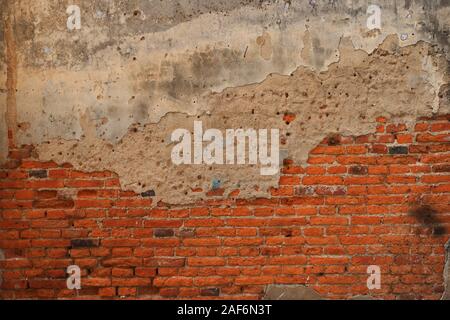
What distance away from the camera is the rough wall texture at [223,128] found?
3256 millimetres

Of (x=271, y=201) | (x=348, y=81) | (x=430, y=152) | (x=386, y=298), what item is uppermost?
(x=348, y=81)

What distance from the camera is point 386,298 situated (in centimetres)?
329

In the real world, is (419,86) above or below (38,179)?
above

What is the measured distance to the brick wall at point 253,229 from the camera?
3.27 metres

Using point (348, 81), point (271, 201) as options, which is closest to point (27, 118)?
point (271, 201)

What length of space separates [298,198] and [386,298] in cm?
87

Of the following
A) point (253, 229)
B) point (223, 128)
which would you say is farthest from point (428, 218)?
point (223, 128)

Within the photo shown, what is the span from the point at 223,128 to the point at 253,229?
691 millimetres

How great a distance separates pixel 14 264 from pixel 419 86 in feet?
9.51

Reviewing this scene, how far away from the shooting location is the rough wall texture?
3256 millimetres

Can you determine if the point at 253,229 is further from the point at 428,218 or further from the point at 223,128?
the point at 428,218

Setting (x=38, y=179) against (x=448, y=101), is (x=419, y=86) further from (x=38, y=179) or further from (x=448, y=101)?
(x=38, y=179)

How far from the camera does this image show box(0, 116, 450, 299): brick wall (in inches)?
129

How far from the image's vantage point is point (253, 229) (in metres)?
3.30
